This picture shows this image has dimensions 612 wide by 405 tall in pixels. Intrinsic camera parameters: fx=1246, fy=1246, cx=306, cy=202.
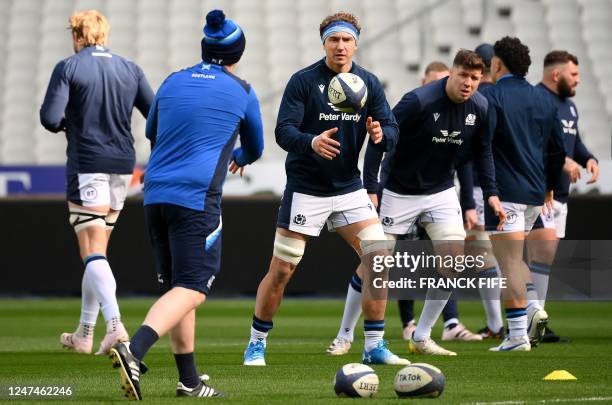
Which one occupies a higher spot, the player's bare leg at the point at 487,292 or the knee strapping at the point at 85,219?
the knee strapping at the point at 85,219

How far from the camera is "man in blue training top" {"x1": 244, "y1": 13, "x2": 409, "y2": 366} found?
8.12 m

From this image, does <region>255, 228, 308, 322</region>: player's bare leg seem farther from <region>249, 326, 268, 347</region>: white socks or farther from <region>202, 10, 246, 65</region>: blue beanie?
<region>202, 10, 246, 65</region>: blue beanie

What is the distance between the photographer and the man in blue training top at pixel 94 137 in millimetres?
8938

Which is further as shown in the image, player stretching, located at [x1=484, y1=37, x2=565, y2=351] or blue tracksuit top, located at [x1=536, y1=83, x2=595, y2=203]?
blue tracksuit top, located at [x1=536, y1=83, x2=595, y2=203]

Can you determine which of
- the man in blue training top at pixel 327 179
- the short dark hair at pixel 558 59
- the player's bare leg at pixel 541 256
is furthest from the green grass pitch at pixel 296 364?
the short dark hair at pixel 558 59

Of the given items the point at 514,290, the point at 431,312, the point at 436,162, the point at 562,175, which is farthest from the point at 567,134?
the point at 431,312

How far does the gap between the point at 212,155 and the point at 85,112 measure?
9.81 ft

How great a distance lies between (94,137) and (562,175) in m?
4.38

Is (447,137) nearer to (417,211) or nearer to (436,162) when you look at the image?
(436,162)

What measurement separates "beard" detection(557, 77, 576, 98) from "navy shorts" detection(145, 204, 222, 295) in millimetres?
5587

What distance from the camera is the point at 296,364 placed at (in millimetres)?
8391

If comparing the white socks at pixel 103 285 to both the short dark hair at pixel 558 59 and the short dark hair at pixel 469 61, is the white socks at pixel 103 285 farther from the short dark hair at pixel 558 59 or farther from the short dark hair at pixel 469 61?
the short dark hair at pixel 558 59

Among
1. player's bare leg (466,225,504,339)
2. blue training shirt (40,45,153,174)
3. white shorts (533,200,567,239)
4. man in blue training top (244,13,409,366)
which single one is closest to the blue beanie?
man in blue training top (244,13,409,366)

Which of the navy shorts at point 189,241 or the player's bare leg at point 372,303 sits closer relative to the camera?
the navy shorts at point 189,241
